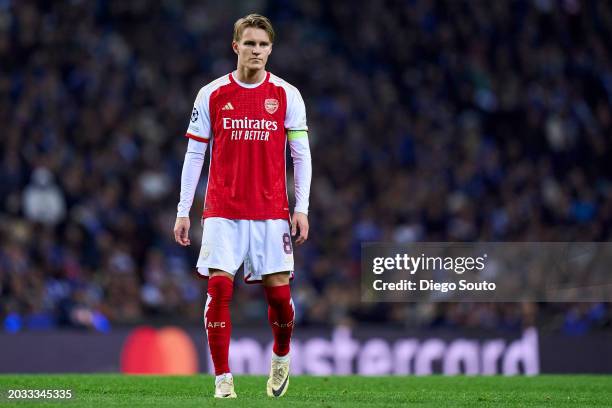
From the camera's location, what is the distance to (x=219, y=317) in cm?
859

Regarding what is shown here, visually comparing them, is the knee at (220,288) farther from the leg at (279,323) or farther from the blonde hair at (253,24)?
the blonde hair at (253,24)

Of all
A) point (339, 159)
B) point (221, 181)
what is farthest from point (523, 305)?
point (221, 181)

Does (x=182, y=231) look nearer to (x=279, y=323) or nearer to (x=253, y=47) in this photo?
(x=279, y=323)

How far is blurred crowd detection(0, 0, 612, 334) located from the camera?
1739 cm

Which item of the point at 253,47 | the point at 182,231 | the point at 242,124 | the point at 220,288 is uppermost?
the point at 253,47

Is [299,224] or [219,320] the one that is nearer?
[219,320]

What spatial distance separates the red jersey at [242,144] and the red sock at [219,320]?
46 cm

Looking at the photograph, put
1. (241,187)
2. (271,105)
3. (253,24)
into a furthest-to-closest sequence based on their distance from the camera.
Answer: (271,105) → (241,187) → (253,24)

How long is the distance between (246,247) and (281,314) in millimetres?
543

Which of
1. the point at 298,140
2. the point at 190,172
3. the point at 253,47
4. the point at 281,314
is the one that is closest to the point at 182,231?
the point at 190,172

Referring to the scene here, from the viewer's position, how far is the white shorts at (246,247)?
337 inches

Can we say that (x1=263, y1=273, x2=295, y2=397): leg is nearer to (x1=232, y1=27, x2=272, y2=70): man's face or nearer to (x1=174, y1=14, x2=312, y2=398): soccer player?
(x1=174, y1=14, x2=312, y2=398): soccer player

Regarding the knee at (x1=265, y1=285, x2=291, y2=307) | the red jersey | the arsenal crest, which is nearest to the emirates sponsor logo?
the red jersey

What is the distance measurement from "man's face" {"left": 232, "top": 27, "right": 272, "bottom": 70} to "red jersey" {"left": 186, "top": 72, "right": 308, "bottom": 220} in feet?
0.62
